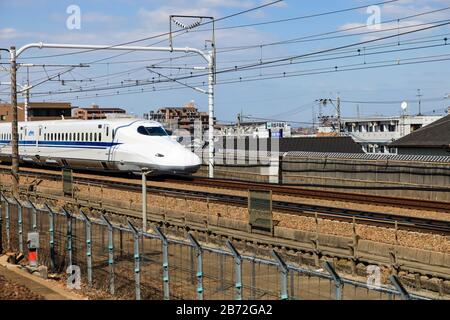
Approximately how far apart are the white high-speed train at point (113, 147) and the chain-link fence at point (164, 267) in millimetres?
13271

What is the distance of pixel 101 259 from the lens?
13133 millimetres

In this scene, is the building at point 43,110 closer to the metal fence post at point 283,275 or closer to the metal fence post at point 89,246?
the metal fence post at point 89,246

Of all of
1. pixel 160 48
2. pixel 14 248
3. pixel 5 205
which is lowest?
pixel 14 248

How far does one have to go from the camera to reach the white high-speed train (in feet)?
99.6

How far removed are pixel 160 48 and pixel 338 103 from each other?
2169 inches

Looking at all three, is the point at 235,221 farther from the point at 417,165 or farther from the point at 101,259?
the point at 417,165

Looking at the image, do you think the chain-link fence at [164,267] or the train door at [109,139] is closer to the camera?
the chain-link fence at [164,267]

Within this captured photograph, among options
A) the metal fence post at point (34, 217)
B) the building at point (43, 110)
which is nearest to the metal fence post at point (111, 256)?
the metal fence post at point (34, 217)

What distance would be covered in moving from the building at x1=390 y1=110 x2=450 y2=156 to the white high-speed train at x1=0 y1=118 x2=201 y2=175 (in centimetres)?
1600

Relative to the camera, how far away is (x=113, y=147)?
107ft

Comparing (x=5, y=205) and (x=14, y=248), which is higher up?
(x=5, y=205)

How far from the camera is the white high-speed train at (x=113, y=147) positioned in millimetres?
30359

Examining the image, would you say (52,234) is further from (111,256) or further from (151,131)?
(151,131)
